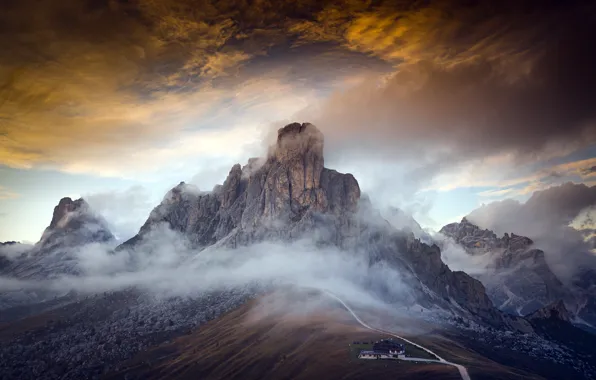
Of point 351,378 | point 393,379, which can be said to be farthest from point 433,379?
point 351,378

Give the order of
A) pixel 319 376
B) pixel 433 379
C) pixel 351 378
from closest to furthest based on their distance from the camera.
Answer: pixel 433 379, pixel 351 378, pixel 319 376

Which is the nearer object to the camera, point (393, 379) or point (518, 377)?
point (393, 379)

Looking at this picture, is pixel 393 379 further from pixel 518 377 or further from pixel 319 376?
pixel 518 377

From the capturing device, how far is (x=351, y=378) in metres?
184

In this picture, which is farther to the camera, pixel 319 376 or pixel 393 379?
pixel 319 376

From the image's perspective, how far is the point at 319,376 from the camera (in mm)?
198625

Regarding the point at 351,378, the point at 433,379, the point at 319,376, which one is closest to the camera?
the point at 433,379

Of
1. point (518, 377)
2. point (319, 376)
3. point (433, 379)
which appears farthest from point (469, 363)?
point (319, 376)

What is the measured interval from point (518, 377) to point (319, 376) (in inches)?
3623

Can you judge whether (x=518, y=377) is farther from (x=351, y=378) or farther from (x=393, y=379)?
(x=351, y=378)

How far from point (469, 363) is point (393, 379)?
1824 inches

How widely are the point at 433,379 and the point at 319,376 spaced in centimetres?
5561

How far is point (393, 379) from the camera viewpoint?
172625 millimetres

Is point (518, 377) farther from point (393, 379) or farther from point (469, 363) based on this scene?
point (393, 379)
